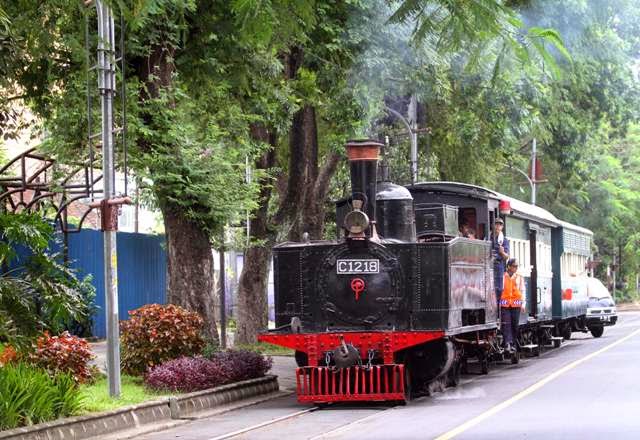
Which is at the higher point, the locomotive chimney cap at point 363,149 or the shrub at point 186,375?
the locomotive chimney cap at point 363,149

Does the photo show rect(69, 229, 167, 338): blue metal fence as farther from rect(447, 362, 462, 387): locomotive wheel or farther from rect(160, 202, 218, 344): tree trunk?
rect(447, 362, 462, 387): locomotive wheel

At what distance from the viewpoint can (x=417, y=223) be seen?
1789 cm

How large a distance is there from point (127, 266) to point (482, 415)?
56.5 ft

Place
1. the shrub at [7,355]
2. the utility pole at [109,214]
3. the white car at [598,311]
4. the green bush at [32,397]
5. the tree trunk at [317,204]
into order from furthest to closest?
the white car at [598,311] < the tree trunk at [317,204] < the utility pole at [109,214] < the shrub at [7,355] < the green bush at [32,397]

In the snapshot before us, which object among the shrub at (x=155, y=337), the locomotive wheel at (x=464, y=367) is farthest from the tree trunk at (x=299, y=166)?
the shrub at (x=155, y=337)

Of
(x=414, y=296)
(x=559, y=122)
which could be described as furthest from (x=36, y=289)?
(x=559, y=122)

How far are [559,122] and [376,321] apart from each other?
17337mm

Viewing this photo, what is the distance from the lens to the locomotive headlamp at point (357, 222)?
16.1m

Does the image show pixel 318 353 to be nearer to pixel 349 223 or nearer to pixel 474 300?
pixel 349 223

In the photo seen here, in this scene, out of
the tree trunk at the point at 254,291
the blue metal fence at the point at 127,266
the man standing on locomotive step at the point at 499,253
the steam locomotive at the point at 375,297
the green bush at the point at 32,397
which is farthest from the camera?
the blue metal fence at the point at 127,266

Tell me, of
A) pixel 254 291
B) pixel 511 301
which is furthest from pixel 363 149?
pixel 254 291

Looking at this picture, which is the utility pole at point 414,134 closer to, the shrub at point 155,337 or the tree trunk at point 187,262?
the tree trunk at point 187,262

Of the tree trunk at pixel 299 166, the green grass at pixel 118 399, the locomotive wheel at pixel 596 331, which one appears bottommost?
the locomotive wheel at pixel 596 331

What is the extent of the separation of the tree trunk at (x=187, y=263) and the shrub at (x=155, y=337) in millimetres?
1263
